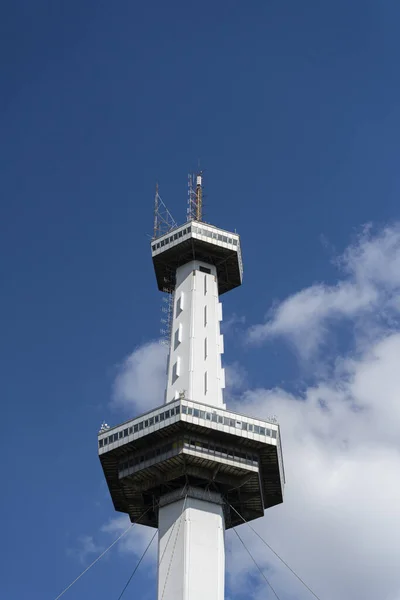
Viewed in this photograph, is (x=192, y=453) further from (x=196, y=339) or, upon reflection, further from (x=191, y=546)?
(x=196, y=339)

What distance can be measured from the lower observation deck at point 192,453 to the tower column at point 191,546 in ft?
6.37

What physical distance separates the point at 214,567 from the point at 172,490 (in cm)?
978

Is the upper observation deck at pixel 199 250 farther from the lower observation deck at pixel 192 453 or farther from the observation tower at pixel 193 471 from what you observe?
the lower observation deck at pixel 192 453

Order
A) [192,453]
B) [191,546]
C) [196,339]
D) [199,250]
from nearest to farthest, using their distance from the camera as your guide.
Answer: [191,546], [192,453], [196,339], [199,250]

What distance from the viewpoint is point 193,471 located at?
93.4 metres

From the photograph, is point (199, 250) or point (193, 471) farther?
point (199, 250)

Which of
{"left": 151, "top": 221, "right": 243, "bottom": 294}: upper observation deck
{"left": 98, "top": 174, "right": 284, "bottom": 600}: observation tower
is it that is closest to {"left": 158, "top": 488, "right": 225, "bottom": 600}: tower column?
{"left": 98, "top": 174, "right": 284, "bottom": 600}: observation tower

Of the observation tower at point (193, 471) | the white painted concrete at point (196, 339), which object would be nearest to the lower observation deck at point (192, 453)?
the observation tower at point (193, 471)

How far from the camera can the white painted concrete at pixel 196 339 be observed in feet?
343

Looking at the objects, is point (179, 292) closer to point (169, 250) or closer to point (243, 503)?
point (169, 250)

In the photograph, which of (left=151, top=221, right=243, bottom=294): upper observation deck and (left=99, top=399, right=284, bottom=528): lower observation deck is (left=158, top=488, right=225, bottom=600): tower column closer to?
(left=99, top=399, right=284, bottom=528): lower observation deck

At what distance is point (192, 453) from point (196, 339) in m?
21.5

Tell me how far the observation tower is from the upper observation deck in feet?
56.1

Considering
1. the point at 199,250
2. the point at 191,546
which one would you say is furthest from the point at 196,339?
the point at 191,546
